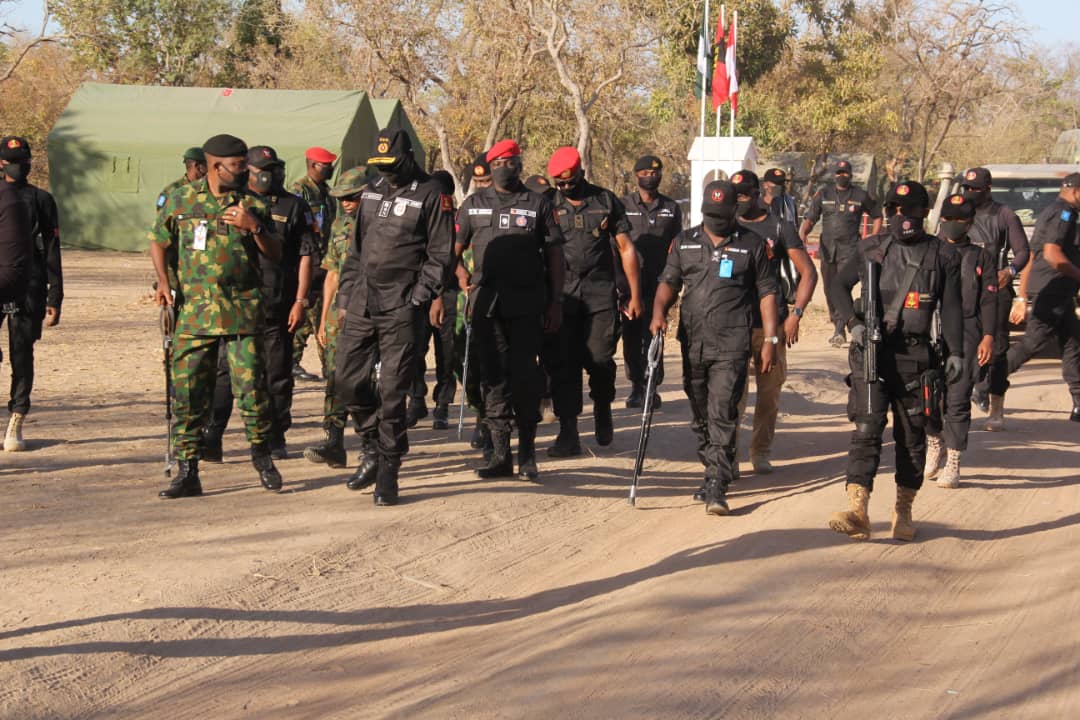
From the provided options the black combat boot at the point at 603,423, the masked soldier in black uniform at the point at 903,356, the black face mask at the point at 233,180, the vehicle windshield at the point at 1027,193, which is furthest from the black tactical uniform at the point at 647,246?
the vehicle windshield at the point at 1027,193

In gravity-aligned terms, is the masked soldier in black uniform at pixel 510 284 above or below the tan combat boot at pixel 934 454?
above

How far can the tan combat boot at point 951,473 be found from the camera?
8.88 meters

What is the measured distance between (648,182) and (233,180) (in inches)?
177

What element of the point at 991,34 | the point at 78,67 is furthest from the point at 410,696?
the point at 78,67

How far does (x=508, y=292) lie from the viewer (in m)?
8.30

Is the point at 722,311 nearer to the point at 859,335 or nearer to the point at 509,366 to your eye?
the point at 859,335

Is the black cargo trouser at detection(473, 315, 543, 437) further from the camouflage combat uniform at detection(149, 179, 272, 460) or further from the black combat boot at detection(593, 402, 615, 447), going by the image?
the camouflage combat uniform at detection(149, 179, 272, 460)

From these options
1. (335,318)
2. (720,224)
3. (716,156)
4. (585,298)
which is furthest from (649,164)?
(716,156)

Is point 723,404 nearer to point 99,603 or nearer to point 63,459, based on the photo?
point 99,603

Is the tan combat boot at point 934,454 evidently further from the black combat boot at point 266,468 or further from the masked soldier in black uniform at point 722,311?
the black combat boot at point 266,468

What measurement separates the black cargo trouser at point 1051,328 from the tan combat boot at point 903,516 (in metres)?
4.33

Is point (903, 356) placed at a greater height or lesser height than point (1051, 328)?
greater

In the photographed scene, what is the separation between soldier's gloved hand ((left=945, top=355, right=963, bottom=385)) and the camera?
697cm

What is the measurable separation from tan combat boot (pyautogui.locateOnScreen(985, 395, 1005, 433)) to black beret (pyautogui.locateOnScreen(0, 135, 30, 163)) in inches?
310
